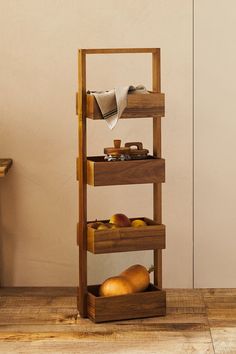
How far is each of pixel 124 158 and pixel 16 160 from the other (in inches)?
27.6

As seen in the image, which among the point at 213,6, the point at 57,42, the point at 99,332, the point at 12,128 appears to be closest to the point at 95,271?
the point at 99,332

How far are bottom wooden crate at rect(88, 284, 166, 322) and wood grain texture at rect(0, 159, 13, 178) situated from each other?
0.63 metres

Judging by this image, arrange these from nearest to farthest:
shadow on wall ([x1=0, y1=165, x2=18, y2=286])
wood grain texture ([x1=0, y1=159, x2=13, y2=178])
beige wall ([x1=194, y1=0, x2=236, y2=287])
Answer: wood grain texture ([x1=0, y1=159, x2=13, y2=178])
beige wall ([x1=194, y1=0, x2=236, y2=287])
shadow on wall ([x1=0, y1=165, x2=18, y2=286])

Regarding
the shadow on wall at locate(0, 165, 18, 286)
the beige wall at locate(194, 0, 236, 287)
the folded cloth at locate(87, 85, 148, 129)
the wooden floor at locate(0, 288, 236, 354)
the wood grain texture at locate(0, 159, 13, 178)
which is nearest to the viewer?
the wooden floor at locate(0, 288, 236, 354)

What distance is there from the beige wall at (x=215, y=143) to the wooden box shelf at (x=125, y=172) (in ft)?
1.64

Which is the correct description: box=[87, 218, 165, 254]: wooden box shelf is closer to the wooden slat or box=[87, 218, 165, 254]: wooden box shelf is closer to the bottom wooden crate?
the bottom wooden crate

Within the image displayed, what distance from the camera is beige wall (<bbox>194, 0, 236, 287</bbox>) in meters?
3.74

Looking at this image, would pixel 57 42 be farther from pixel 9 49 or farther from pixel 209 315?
pixel 209 315

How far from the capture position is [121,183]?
3.31 metres

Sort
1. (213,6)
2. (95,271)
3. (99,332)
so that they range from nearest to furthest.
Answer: (99,332) → (95,271) → (213,6)

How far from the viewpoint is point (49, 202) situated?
3.86 metres

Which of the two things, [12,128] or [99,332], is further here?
[12,128]

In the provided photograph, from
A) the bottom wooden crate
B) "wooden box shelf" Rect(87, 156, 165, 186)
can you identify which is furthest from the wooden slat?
the bottom wooden crate

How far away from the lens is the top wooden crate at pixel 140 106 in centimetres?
328
